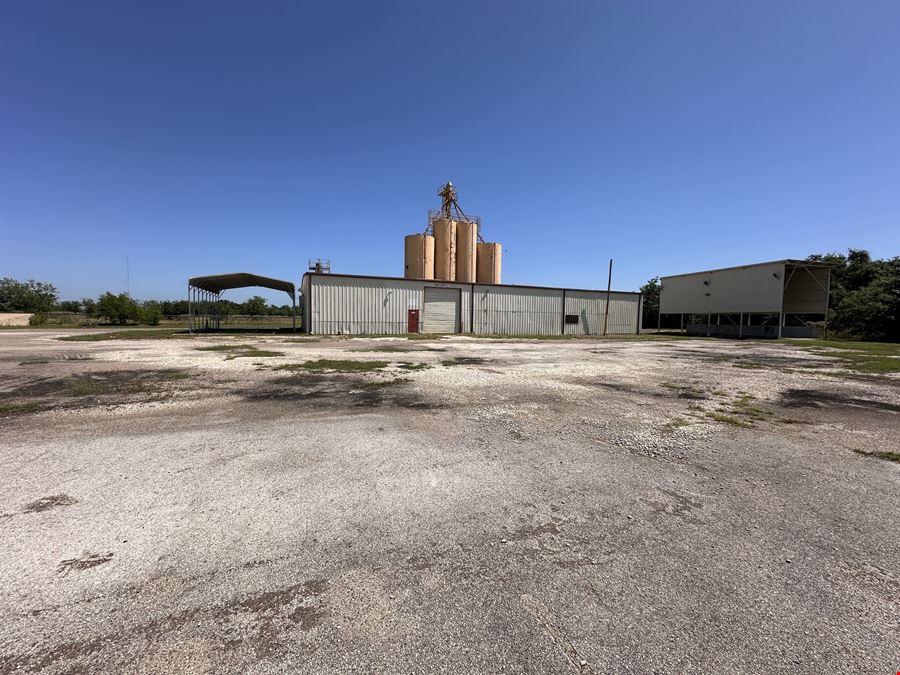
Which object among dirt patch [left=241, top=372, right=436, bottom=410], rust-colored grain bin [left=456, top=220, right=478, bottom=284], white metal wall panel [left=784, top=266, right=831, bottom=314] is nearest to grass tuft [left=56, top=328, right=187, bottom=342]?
dirt patch [left=241, top=372, right=436, bottom=410]

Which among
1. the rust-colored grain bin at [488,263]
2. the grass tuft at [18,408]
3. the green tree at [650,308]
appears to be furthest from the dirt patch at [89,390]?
the green tree at [650,308]

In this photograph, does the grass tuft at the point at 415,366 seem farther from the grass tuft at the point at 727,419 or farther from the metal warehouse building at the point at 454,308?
the metal warehouse building at the point at 454,308

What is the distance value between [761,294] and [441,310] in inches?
1124

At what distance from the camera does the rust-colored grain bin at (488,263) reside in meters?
44.1

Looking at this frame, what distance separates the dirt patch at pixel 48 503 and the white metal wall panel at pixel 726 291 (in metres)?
43.0

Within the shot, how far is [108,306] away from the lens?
166 feet

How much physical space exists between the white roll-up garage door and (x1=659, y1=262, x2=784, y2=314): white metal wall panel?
2625 cm

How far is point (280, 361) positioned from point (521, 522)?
12.4 metres

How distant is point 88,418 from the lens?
248 inches

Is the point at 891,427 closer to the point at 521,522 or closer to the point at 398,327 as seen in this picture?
the point at 521,522

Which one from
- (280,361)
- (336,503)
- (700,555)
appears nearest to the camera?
(700,555)

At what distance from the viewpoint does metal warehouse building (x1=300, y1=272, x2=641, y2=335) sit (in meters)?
31.2

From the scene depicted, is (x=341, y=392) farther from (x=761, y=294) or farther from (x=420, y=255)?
(x=761, y=294)

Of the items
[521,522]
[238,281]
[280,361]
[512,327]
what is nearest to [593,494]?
[521,522]
